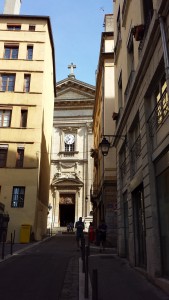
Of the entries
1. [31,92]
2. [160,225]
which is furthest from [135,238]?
[31,92]

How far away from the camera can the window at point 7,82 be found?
27750mm

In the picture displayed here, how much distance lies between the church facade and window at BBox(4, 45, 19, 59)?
16.7m

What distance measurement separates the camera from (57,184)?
40750mm

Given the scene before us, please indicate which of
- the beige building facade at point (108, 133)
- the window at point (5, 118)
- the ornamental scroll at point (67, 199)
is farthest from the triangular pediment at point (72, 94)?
the window at point (5, 118)

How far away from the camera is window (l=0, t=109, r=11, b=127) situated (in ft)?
87.7

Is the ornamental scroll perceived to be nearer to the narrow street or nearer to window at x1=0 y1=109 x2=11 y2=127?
window at x1=0 y1=109 x2=11 y2=127

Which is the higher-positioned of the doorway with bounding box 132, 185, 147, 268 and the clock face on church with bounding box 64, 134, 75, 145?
the clock face on church with bounding box 64, 134, 75, 145

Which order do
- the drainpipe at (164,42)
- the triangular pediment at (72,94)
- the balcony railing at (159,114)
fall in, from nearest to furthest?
the drainpipe at (164,42)
the balcony railing at (159,114)
the triangular pediment at (72,94)

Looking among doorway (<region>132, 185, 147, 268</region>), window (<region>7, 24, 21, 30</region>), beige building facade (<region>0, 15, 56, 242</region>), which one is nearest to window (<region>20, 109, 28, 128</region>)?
beige building facade (<region>0, 15, 56, 242</region>)

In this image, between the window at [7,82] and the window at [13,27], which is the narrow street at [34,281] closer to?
the window at [7,82]

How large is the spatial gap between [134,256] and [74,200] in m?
30.9

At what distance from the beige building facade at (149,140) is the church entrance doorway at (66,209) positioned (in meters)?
29.2

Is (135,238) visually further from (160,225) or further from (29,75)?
(29,75)

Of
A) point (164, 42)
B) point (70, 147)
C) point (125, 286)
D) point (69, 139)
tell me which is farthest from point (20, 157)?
point (164, 42)
